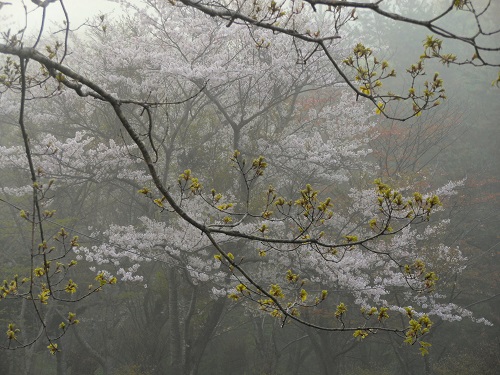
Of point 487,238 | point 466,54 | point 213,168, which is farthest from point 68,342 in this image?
point 466,54

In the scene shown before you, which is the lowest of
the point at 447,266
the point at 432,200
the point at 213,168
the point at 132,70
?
the point at 432,200

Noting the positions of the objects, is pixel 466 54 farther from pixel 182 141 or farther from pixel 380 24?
pixel 182 141

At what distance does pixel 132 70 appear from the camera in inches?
404

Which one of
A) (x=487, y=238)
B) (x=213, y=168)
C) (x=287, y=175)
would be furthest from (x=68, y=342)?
(x=487, y=238)

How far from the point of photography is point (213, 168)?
10703 millimetres

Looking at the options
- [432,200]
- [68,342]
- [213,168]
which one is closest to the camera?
[432,200]

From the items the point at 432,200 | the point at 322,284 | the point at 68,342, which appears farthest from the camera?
the point at 68,342

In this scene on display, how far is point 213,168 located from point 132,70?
278cm

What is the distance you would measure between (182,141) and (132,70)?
1.89 meters

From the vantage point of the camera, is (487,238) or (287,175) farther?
(487,238)

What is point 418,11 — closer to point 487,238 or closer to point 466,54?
point 466,54

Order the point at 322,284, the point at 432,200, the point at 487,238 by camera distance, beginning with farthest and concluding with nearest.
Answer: the point at 487,238, the point at 322,284, the point at 432,200

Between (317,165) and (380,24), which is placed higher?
(380,24)

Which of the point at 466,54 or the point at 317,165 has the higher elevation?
the point at 466,54
